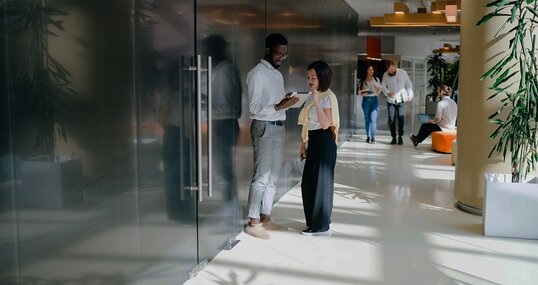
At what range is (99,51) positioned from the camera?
299cm

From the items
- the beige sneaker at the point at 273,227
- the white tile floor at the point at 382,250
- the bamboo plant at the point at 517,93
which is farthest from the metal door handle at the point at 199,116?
the bamboo plant at the point at 517,93

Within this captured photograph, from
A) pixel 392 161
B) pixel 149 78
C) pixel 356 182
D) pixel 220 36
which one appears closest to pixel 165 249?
pixel 149 78

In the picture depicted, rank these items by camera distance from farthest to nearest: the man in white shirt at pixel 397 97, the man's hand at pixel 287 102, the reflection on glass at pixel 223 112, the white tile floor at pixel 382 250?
the man in white shirt at pixel 397 97 < the man's hand at pixel 287 102 < the reflection on glass at pixel 223 112 < the white tile floor at pixel 382 250

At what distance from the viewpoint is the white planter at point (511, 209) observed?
5.31m

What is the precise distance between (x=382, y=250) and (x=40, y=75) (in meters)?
3.18

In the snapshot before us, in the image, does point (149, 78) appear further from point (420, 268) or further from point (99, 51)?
point (420, 268)

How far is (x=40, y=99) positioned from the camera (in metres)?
2.58

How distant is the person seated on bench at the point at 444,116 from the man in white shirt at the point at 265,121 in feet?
20.5

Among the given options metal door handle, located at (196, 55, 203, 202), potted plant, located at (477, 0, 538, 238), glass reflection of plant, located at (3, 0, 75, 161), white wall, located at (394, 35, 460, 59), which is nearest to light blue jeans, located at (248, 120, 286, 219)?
metal door handle, located at (196, 55, 203, 202)

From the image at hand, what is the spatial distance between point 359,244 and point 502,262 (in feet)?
3.58

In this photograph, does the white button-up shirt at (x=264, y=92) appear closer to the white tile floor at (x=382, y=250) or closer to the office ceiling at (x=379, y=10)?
the white tile floor at (x=382, y=250)

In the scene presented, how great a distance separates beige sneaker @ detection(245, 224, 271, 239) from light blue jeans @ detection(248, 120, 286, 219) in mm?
85

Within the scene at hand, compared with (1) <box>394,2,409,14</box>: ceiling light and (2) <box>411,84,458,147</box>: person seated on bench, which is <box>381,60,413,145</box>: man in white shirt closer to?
(2) <box>411,84,458,147</box>: person seated on bench

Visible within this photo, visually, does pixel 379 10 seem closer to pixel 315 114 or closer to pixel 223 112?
pixel 315 114
